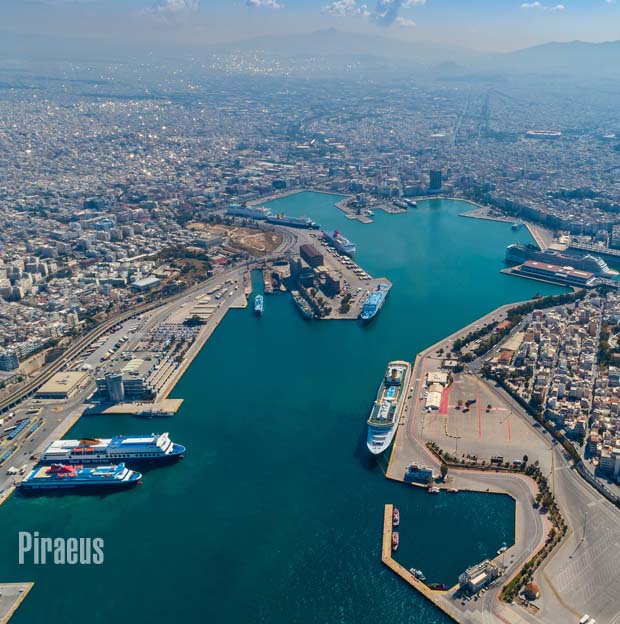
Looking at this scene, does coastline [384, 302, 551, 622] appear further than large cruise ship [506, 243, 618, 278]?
No

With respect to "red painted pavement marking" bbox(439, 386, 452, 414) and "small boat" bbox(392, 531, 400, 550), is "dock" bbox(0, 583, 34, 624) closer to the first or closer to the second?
"small boat" bbox(392, 531, 400, 550)

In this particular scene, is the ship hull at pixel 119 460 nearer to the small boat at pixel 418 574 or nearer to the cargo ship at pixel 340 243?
the small boat at pixel 418 574

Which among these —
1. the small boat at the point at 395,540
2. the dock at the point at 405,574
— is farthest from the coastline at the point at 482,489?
the small boat at the point at 395,540

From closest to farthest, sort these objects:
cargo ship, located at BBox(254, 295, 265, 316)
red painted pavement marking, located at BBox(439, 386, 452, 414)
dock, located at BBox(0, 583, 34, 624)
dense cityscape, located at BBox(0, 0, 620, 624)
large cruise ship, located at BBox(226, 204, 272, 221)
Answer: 1. dock, located at BBox(0, 583, 34, 624)
2. dense cityscape, located at BBox(0, 0, 620, 624)
3. red painted pavement marking, located at BBox(439, 386, 452, 414)
4. cargo ship, located at BBox(254, 295, 265, 316)
5. large cruise ship, located at BBox(226, 204, 272, 221)

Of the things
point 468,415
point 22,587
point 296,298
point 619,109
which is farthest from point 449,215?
point 619,109

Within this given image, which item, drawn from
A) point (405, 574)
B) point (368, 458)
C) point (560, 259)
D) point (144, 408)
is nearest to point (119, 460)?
point (144, 408)

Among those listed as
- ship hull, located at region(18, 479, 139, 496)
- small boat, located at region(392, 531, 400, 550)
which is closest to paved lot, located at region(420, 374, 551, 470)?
small boat, located at region(392, 531, 400, 550)

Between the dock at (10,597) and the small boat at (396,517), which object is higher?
the small boat at (396,517)

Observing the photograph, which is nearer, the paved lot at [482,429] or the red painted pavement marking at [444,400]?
the paved lot at [482,429]
